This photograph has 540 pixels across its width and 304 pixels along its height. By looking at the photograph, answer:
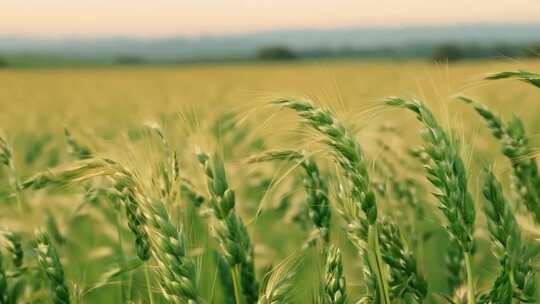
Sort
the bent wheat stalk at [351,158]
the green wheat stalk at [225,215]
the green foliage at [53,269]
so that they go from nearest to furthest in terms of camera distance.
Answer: the bent wheat stalk at [351,158] → the green wheat stalk at [225,215] → the green foliage at [53,269]

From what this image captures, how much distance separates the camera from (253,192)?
5457 millimetres

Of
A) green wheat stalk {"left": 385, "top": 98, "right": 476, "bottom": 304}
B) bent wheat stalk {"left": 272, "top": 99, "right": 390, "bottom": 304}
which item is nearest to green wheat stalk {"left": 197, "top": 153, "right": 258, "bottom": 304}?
bent wheat stalk {"left": 272, "top": 99, "right": 390, "bottom": 304}

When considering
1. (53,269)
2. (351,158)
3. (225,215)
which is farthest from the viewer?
(53,269)

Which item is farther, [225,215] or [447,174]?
[225,215]

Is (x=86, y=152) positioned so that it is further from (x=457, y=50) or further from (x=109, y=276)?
(x=457, y=50)

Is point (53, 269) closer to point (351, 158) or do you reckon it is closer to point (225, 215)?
point (225, 215)

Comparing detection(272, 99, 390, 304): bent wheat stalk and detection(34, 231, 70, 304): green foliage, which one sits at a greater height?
detection(272, 99, 390, 304): bent wheat stalk

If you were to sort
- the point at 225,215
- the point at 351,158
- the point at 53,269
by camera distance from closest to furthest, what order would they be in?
the point at 351,158 < the point at 225,215 < the point at 53,269

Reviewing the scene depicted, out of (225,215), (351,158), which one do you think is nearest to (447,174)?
(351,158)

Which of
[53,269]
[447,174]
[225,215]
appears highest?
[447,174]

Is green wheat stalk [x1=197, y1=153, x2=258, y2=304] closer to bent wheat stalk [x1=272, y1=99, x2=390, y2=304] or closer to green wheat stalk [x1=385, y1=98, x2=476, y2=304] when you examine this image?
bent wheat stalk [x1=272, y1=99, x2=390, y2=304]

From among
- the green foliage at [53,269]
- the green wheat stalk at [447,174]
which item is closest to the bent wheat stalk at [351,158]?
the green wheat stalk at [447,174]

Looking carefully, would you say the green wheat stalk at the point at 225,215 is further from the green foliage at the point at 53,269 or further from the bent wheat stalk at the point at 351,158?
the green foliage at the point at 53,269

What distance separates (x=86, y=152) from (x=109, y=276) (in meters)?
0.70
